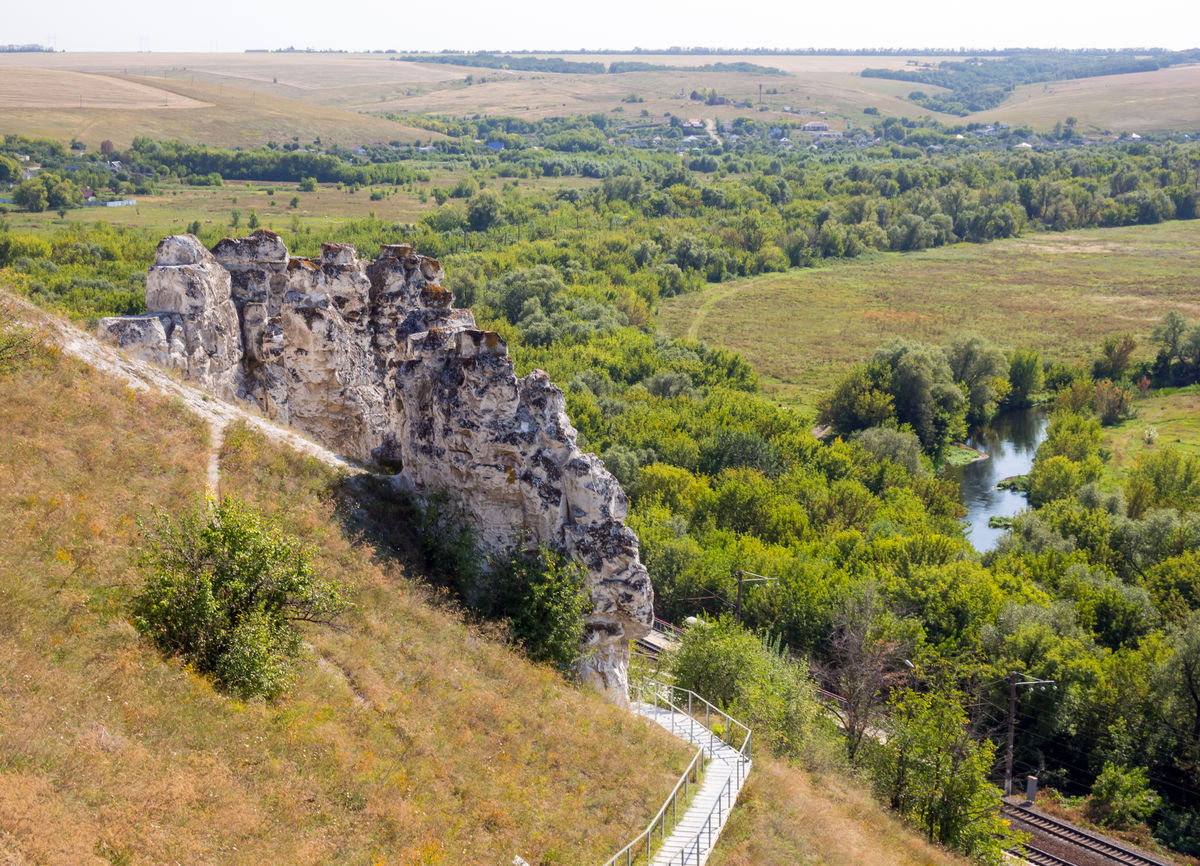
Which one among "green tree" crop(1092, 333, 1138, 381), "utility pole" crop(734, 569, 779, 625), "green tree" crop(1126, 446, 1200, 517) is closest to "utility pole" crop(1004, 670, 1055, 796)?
"utility pole" crop(734, 569, 779, 625)

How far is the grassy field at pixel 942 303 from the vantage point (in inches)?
4368

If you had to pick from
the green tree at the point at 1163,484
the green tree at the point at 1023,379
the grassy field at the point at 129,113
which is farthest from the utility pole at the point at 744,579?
the grassy field at the point at 129,113

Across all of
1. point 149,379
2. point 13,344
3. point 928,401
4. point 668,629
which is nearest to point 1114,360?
point 928,401

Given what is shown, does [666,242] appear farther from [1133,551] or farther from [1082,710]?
[1082,710]

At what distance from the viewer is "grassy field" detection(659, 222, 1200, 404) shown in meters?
111

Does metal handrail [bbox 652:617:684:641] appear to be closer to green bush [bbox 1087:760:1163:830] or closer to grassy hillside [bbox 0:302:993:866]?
green bush [bbox 1087:760:1163:830]

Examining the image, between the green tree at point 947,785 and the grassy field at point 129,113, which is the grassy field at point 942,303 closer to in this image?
the green tree at point 947,785

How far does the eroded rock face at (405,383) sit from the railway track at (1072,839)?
2133 cm

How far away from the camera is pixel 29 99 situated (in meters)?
151

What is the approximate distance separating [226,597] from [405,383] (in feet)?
32.0

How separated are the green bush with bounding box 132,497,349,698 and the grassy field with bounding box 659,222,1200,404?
80.3 meters

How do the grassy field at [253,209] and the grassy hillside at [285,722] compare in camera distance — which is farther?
the grassy field at [253,209]

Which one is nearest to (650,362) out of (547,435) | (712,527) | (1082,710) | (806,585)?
(712,527)

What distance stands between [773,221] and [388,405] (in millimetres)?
136189
